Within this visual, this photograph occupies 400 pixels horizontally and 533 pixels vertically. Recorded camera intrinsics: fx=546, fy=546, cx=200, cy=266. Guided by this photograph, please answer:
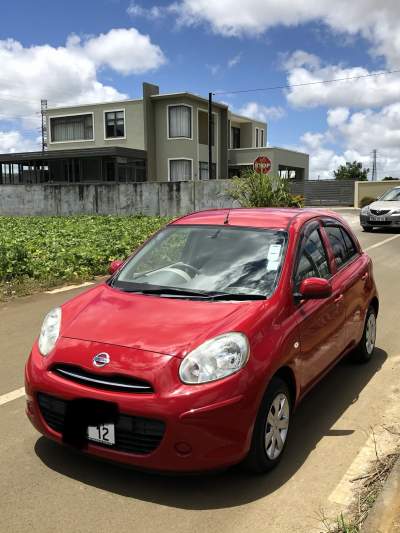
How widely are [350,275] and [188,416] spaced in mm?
2511

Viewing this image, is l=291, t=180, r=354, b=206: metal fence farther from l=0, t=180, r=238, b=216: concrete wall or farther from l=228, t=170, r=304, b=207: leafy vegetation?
l=228, t=170, r=304, b=207: leafy vegetation

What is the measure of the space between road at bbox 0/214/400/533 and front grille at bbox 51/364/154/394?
620mm

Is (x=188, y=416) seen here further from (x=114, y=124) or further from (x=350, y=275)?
(x=114, y=124)

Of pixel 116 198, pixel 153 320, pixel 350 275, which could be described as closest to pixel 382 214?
pixel 116 198

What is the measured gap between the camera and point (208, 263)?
4121 mm

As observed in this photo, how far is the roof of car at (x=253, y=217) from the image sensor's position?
4328mm

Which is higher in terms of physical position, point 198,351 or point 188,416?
point 198,351

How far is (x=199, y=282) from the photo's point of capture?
3955 millimetres

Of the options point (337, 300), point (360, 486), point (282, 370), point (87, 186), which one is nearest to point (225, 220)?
point (337, 300)

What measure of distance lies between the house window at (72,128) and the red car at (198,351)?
3611 centimetres

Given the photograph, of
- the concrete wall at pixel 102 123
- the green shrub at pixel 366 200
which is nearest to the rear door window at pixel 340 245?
the green shrub at pixel 366 200

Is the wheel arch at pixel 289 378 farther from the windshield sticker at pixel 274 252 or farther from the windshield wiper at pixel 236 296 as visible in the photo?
the windshield sticker at pixel 274 252

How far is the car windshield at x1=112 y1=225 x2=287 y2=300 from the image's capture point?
3.79 m

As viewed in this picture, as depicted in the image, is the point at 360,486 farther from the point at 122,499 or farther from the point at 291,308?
the point at 122,499
